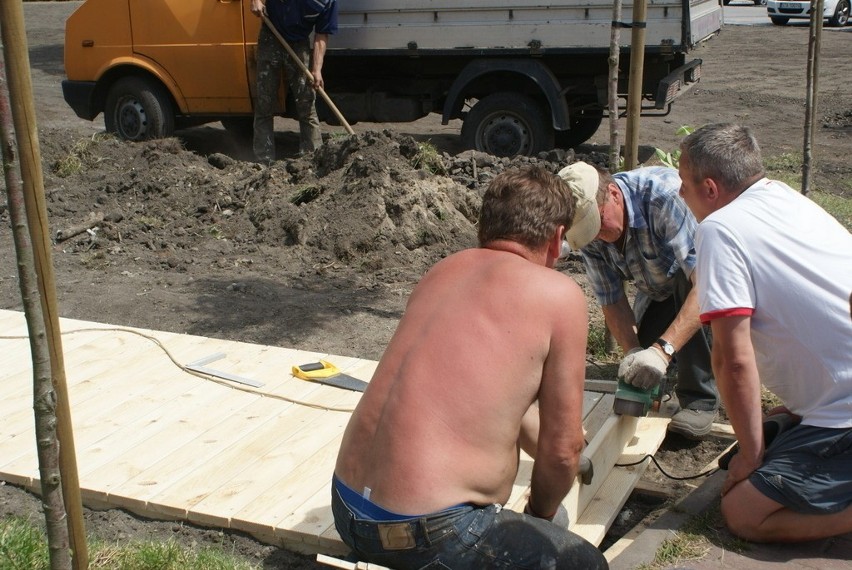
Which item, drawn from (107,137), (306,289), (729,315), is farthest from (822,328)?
(107,137)

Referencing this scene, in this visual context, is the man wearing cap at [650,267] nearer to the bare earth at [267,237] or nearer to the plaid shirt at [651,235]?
the plaid shirt at [651,235]

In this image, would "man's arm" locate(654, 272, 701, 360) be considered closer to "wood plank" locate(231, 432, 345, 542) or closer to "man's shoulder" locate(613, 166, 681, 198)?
"man's shoulder" locate(613, 166, 681, 198)

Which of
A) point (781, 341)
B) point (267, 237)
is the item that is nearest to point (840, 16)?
point (267, 237)

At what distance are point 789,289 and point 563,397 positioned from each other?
39.6 inches

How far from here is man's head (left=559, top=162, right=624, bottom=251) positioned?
3.87 m

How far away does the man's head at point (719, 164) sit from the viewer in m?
3.38

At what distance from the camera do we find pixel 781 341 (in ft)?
10.6

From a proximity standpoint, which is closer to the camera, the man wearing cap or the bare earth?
the man wearing cap

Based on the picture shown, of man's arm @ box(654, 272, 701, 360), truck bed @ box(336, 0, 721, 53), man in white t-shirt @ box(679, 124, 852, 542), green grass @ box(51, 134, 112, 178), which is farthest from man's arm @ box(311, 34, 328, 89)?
man in white t-shirt @ box(679, 124, 852, 542)

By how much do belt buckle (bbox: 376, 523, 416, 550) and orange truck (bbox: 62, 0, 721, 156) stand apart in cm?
717

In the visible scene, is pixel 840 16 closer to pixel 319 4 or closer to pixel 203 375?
pixel 319 4

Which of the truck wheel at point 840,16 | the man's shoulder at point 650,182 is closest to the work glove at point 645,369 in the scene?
the man's shoulder at point 650,182

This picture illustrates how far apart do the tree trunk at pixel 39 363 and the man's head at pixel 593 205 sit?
210cm

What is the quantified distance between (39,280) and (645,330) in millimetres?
3091
